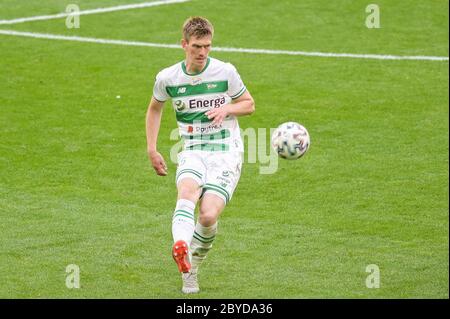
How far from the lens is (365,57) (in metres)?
18.6

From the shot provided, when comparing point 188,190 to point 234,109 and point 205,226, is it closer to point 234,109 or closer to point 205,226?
point 205,226

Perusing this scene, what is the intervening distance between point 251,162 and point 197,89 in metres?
4.37

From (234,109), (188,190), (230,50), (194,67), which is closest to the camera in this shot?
(188,190)

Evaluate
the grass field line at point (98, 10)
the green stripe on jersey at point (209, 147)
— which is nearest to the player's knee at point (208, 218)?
the green stripe on jersey at point (209, 147)

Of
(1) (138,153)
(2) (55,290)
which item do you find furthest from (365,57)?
(2) (55,290)

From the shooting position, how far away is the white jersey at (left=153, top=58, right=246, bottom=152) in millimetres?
9906

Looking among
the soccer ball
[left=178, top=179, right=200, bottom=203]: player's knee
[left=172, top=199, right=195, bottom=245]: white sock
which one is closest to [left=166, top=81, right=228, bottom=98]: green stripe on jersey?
the soccer ball

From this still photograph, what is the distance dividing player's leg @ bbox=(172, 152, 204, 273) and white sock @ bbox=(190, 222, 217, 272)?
0.33 metres

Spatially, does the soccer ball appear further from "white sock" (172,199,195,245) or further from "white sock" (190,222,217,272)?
"white sock" (172,199,195,245)

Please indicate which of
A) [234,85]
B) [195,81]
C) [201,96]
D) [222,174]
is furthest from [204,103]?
[222,174]

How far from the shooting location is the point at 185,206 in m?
9.38

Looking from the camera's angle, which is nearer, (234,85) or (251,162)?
(234,85)

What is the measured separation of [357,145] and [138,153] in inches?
118

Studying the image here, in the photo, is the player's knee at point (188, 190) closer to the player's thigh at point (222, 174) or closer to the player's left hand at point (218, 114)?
the player's thigh at point (222, 174)
